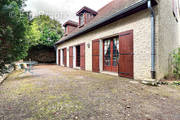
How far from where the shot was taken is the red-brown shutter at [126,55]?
4.07 metres

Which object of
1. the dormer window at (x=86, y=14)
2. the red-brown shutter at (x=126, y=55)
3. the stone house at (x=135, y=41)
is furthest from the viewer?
the dormer window at (x=86, y=14)

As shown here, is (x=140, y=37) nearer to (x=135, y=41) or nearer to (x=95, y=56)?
(x=135, y=41)

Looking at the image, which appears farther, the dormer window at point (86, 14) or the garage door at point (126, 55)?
the dormer window at point (86, 14)

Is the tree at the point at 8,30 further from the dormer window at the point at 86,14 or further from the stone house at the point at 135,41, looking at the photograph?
the dormer window at the point at 86,14

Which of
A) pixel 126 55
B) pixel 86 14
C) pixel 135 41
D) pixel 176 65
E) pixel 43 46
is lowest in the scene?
pixel 176 65

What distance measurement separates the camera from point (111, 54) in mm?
5234

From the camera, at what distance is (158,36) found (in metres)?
3.40

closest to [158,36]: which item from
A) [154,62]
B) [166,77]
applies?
[154,62]

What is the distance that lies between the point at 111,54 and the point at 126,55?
3.69 feet

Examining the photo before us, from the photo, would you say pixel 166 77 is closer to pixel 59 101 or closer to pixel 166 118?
pixel 166 118

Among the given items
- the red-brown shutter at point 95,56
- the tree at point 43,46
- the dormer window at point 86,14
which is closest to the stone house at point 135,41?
the red-brown shutter at point 95,56

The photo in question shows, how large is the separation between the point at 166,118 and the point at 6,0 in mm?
3464

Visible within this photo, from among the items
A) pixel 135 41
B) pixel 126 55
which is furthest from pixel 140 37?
pixel 126 55

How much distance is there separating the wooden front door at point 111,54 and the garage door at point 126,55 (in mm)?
574
